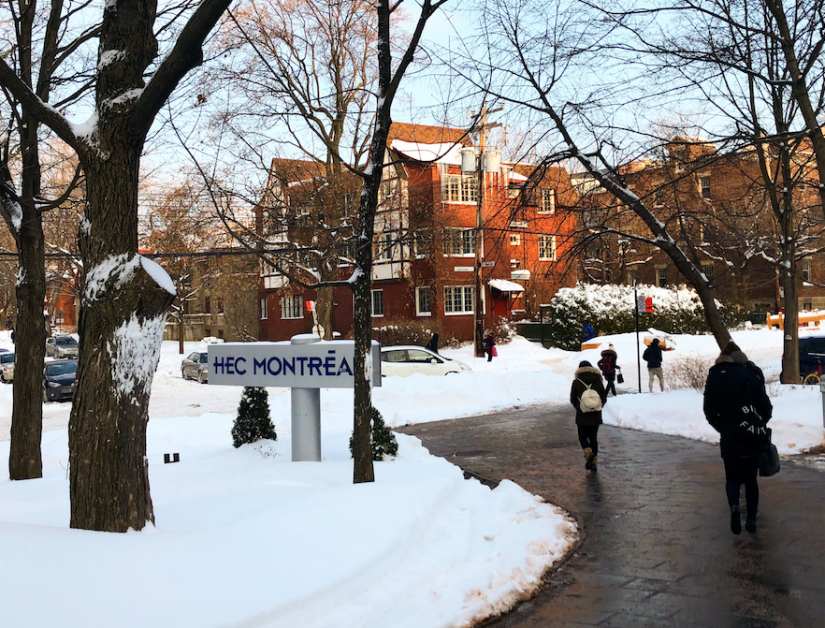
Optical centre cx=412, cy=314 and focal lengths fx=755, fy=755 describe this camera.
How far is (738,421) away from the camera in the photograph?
6984mm

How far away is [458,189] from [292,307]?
15687 mm

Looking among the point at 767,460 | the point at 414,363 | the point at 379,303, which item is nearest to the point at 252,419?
the point at 767,460

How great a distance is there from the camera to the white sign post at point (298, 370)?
1009 cm

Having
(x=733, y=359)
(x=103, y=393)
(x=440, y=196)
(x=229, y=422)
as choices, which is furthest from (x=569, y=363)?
(x=103, y=393)

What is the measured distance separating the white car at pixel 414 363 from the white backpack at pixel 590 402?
13344 millimetres

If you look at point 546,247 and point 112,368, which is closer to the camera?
point 112,368

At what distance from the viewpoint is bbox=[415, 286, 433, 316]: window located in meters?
41.7

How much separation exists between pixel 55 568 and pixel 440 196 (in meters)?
36.4

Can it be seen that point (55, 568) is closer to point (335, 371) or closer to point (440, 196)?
point (335, 371)

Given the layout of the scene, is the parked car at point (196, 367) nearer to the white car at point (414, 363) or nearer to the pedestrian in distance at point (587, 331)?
the white car at point (414, 363)

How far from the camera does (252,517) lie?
6.34 m

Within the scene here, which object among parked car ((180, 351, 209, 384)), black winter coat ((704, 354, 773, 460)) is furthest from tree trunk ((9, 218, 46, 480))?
parked car ((180, 351, 209, 384))

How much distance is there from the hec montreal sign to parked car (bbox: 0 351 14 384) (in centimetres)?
2689

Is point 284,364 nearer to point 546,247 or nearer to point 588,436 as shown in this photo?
point 588,436
